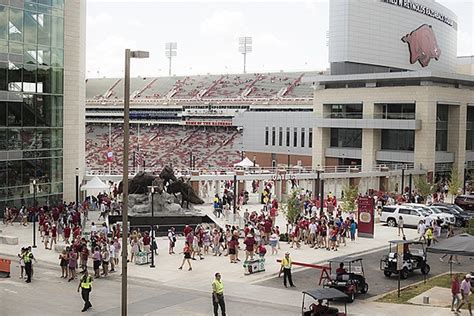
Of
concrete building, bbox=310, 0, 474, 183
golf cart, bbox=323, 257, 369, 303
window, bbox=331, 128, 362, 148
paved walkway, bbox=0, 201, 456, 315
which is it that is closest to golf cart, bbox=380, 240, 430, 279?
golf cart, bbox=323, 257, 369, 303

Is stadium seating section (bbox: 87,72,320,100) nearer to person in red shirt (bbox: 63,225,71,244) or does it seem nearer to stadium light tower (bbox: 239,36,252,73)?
stadium light tower (bbox: 239,36,252,73)

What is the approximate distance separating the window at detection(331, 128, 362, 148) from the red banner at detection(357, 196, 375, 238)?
37.5m

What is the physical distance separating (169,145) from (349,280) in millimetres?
101513

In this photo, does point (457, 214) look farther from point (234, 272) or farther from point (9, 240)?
point (9, 240)

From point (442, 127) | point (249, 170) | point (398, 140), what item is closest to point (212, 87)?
point (398, 140)

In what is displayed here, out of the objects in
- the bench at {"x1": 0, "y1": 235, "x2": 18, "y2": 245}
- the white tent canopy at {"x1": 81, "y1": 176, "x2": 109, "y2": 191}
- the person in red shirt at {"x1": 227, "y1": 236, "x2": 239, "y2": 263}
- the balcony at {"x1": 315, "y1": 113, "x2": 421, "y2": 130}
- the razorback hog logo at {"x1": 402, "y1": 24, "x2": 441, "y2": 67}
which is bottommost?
the bench at {"x1": 0, "y1": 235, "x2": 18, "y2": 245}

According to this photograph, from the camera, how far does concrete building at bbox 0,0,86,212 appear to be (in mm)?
43781

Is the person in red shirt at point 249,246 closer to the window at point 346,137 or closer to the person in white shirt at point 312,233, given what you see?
the person in white shirt at point 312,233

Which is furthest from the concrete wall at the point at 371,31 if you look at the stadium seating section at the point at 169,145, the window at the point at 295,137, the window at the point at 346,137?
the stadium seating section at the point at 169,145

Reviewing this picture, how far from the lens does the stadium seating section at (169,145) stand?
10662 cm

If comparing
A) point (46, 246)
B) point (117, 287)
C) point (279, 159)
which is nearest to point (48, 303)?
point (117, 287)

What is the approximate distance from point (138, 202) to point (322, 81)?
128 ft

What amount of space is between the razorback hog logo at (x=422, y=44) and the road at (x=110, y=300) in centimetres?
5552

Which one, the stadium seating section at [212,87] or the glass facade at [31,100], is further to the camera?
the stadium seating section at [212,87]
